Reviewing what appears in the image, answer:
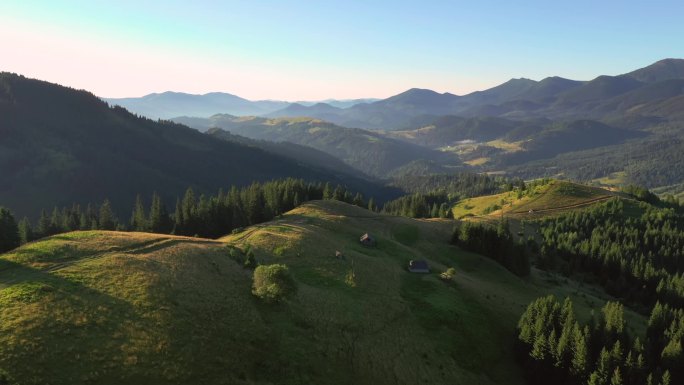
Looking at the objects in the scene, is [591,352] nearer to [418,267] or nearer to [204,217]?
[418,267]

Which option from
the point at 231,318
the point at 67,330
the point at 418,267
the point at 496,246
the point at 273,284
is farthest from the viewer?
the point at 496,246

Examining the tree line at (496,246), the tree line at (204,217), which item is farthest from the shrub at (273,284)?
the tree line at (496,246)

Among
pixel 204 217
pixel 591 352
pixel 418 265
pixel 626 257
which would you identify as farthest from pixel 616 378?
pixel 626 257

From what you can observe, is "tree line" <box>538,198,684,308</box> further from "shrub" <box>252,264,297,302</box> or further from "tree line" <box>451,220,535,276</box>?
"shrub" <box>252,264,297,302</box>

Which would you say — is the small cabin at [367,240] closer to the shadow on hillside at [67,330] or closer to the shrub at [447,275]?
the shrub at [447,275]

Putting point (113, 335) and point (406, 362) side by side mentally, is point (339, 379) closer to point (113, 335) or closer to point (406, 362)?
point (406, 362)

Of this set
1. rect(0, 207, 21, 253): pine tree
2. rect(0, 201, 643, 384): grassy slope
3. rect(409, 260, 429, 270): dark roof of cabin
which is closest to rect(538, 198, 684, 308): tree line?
rect(0, 201, 643, 384): grassy slope
